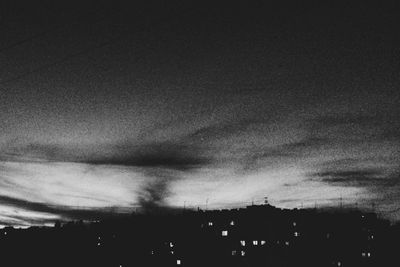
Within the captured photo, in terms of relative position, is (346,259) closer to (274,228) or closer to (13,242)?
(274,228)

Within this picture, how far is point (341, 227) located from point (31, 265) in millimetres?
82319

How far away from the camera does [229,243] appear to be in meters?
111

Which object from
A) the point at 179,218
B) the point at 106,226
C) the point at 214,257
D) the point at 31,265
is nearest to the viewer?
the point at 214,257

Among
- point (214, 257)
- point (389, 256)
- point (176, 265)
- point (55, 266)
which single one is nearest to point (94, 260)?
point (55, 266)

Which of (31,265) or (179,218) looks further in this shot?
(179,218)

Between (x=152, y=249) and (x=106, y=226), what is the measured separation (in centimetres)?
3249

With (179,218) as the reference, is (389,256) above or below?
below

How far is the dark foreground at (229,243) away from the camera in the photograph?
105125 mm

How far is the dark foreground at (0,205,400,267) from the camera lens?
10512 cm

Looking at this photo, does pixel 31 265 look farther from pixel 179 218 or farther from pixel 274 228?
pixel 274 228

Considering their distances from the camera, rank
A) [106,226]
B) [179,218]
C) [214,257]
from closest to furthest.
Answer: [214,257] → [179,218] → [106,226]

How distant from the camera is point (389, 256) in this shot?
379ft

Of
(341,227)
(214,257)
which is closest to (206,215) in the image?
(214,257)

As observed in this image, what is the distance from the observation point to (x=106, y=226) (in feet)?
493
